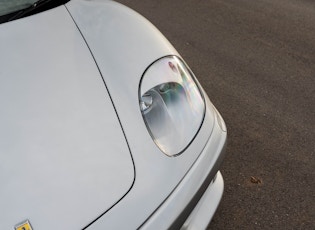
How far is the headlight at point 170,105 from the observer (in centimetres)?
136

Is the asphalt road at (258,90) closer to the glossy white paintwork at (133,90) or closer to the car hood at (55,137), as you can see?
the glossy white paintwork at (133,90)

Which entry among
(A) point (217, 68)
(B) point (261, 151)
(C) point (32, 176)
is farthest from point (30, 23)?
(A) point (217, 68)

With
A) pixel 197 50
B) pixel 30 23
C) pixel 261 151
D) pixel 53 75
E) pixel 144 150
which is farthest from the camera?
pixel 197 50

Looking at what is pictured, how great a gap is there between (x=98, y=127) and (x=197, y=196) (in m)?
0.44

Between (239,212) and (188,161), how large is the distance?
841 millimetres

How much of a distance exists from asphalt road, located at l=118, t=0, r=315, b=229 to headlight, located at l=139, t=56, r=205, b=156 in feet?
2.51

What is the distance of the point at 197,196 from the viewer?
1366 millimetres

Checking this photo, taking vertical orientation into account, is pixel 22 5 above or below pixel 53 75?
above

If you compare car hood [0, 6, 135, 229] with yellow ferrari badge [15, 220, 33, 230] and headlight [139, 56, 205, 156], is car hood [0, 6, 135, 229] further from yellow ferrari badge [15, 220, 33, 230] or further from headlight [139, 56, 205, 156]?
headlight [139, 56, 205, 156]

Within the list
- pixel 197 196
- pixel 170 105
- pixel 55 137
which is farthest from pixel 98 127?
pixel 197 196

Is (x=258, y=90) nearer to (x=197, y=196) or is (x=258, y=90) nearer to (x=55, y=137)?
(x=197, y=196)

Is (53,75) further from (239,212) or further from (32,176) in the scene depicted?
(239,212)

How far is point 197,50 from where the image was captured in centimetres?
365

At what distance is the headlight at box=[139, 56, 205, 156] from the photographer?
136 cm
